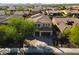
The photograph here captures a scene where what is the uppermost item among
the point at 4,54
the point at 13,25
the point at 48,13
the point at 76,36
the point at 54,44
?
the point at 48,13

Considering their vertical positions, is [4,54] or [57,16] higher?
[57,16]

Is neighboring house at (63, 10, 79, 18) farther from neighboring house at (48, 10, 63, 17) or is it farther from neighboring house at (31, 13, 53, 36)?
neighboring house at (31, 13, 53, 36)

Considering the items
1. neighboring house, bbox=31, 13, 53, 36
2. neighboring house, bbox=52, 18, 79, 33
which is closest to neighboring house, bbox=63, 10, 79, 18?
neighboring house, bbox=52, 18, 79, 33

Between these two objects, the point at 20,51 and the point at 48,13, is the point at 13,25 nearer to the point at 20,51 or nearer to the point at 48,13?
the point at 20,51

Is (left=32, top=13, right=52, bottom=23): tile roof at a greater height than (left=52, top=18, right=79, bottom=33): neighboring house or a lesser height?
greater

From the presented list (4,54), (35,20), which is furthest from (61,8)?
(4,54)

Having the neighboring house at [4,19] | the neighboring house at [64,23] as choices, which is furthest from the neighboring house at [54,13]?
the neighboring house at [4,19]

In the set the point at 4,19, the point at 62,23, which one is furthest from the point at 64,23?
the point at 4,19

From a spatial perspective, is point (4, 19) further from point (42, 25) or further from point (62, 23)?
point (62, 23)
